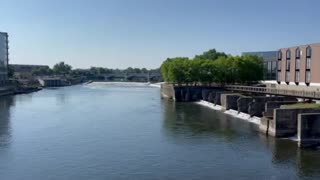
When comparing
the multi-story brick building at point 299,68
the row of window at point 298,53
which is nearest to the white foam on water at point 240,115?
the multi-story brick building at point 299,68

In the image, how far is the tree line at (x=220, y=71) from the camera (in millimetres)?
106000

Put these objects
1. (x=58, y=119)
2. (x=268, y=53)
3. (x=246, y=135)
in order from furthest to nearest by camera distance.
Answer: (x=268, y=53) → (x=58, y=119) → (x=246, y=135)

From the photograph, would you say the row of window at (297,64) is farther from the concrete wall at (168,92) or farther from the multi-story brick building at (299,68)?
the concrete wall at (168,92)

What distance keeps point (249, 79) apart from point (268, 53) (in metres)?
67.8

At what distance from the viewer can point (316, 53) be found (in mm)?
67812

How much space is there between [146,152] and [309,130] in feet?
53.3

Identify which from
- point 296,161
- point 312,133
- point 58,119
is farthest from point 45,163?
point 58,119

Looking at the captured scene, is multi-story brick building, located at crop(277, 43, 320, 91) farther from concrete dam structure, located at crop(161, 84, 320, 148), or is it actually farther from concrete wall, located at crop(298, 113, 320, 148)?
concrete wall, located at crop(298, 113, 320, 148)

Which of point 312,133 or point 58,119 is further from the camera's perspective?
point 58,119

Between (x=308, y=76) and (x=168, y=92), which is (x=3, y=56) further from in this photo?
(x=308, y=76)

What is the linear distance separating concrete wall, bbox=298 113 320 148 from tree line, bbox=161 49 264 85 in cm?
6534

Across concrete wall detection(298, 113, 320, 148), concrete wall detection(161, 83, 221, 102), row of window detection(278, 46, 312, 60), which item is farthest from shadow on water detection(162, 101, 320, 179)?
concrete wall detection(161, 83, 221, 102)

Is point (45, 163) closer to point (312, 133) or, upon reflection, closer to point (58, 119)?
point (312, 133)

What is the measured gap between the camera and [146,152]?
129 ft
